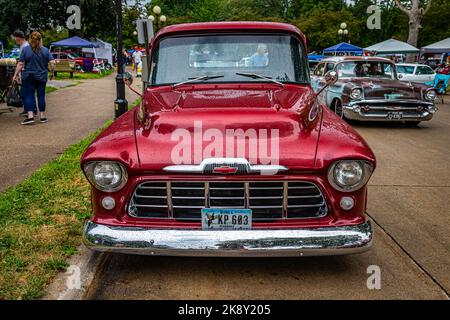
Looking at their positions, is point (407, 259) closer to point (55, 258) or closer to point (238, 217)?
point (238, 217)

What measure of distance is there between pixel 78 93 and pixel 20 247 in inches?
564

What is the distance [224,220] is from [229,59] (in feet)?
6.25

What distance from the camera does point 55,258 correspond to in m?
3.55

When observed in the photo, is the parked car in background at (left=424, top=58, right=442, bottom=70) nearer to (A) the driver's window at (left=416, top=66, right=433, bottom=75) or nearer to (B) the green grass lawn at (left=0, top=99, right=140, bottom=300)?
(A) the driver's window at (left=416, top=66, right=433, bottom=75)

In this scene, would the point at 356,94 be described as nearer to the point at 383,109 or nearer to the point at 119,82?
the point at 383,109

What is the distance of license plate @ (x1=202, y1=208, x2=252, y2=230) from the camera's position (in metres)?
3.12

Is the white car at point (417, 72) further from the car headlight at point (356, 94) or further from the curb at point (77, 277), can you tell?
the curb at point (77, 277)

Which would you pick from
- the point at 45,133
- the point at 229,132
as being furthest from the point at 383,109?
the point at 229,132

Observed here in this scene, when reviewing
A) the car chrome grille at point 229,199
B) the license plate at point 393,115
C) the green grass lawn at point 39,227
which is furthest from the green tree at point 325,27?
the car chrome grille at point 229,199

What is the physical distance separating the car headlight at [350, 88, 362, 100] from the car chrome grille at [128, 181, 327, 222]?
299 inches

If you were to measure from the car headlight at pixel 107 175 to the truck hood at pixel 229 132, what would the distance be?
181 millimetres
